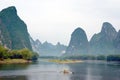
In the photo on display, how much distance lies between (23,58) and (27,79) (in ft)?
358

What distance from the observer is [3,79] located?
74250 millimetres

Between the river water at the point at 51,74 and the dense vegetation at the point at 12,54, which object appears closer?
the river water at the point at 51,74

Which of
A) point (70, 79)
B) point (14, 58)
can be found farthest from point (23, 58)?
point (70, 79)

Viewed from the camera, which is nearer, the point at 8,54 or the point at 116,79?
the point at 116,79

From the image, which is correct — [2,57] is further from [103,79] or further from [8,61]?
[103,79]

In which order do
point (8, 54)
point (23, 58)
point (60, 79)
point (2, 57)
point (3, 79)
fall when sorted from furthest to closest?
point (23, 58)
point (8, 54)
point (2, 57)
point (60, 79)
point (3, 79)

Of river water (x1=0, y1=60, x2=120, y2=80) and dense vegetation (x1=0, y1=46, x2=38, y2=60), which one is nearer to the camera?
river water (x1=0, y1=60, x2=120, y2=80)

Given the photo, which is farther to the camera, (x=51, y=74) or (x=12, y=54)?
(x=12, y=54)

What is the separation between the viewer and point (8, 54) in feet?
565

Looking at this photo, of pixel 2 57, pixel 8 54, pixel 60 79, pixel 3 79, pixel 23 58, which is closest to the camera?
pixel 3 79

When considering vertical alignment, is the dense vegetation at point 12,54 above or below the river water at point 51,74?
above

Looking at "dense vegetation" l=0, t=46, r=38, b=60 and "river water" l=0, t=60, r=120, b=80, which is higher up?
"dense vegetation" l=0, t=46, r=38, b=60

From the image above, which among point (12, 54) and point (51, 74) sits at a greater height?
point (12, 54)

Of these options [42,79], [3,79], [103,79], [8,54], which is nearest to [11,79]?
[3,79]
